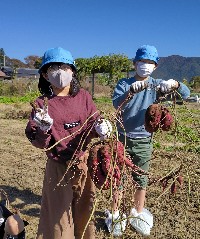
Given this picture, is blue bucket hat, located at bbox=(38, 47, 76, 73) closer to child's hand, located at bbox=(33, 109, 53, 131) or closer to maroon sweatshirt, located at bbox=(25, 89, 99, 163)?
maroon sweatshirt, located at bbox=(25, 89, 99, 163)

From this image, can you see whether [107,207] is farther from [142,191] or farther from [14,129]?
[14,129]

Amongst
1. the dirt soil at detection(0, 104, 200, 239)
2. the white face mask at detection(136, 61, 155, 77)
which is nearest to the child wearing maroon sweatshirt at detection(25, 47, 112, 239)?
the dirt soil at detection(0, 104, 200, 239)

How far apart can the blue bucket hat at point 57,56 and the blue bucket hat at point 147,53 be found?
0.61 meters

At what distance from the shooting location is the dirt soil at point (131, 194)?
9.93 feet

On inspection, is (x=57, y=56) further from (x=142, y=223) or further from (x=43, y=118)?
(x=142, y=223)

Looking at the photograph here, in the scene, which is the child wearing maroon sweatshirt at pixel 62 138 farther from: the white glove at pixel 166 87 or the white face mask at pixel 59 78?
the white glove at pixel 166 87

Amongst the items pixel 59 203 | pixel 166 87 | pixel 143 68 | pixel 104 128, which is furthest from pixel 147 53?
pixel 59 203

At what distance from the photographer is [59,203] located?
2.20 meters

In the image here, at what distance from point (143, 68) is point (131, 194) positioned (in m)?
1.09

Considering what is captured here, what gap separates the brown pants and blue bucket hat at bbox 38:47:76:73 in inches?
23.4

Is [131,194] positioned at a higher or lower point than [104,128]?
lower

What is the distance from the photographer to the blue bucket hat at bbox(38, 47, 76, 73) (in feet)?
6.98

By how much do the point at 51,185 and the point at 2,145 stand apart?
14.2ft

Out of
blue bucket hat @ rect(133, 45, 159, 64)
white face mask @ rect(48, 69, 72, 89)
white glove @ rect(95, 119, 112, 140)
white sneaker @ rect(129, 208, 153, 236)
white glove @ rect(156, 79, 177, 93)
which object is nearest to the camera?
white glove @ rect(95, 119, 112, 140)
